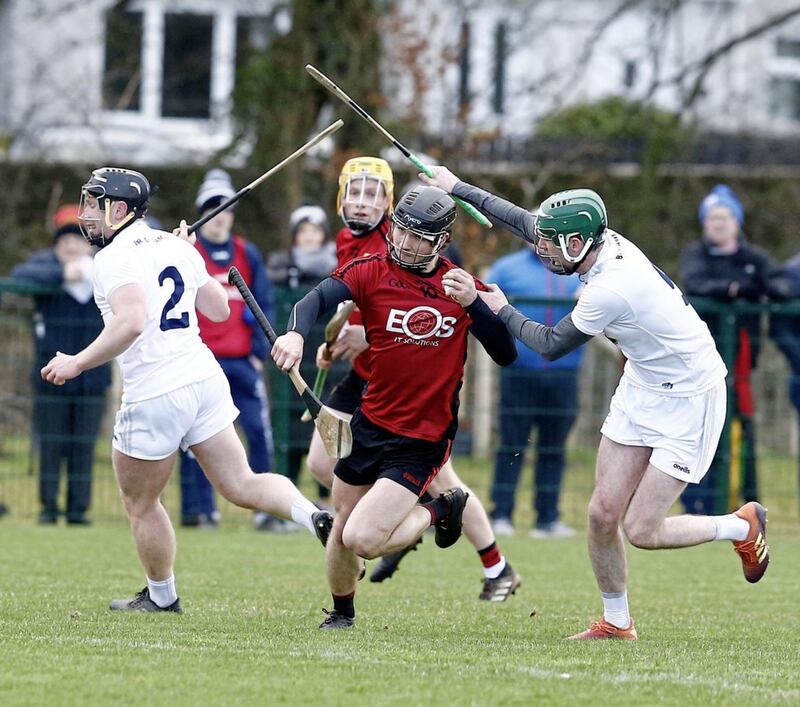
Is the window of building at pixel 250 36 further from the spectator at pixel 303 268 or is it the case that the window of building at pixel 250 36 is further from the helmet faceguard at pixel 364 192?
the helmet faceguard at pixel 364 192

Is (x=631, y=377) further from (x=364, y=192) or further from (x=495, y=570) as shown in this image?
(x=364, y=192)

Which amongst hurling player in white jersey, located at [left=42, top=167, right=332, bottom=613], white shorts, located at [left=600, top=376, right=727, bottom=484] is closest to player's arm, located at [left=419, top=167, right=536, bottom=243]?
white shorts, located at [left=600, top=376, right=727, bottom=484]

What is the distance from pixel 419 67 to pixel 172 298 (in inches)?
413

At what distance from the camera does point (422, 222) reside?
6570 mm

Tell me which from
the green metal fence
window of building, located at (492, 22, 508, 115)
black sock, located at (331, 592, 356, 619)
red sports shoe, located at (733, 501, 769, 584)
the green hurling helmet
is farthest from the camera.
Result: window of building, located at (492, 22, 508, 115)

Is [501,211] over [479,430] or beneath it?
over

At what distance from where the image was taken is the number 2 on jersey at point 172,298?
271 inches

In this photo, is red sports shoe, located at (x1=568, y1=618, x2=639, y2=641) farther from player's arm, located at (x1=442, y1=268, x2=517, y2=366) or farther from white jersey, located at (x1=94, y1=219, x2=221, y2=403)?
white jersey, located at (x1=94, y1=219, x2=221, y2=403)

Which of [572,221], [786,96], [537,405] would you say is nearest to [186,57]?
[786,96]

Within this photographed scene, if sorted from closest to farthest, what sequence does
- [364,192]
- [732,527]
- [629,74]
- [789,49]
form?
[732,527]
[364,192]
[629,74]
[789,49]

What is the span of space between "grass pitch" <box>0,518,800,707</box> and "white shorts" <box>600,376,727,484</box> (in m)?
0.77

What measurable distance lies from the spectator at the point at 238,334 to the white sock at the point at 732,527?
15.8 feet

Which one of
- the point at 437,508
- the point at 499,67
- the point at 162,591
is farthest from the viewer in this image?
the point at 499,67

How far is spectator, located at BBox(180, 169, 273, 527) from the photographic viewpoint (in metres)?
11.1
